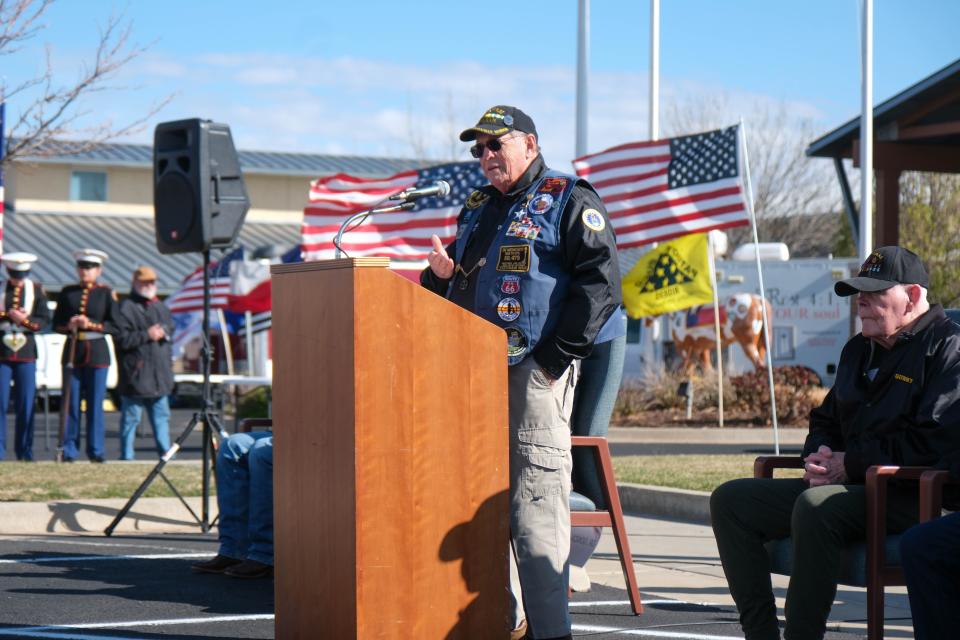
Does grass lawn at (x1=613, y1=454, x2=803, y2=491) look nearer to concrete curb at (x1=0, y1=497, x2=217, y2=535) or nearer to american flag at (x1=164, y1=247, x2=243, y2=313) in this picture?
concrete curb at (x1=0, y1=497, x2=217, y2=535)

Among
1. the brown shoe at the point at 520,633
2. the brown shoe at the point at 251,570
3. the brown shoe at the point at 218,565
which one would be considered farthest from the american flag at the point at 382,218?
the brown shoe at the point at 520,633

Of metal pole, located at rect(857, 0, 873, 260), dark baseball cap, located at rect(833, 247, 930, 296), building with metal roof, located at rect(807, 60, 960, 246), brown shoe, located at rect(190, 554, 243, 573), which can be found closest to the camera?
dark baseball cap, located at rect(833, 247, 930, 296)

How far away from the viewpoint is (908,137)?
18.5 metres

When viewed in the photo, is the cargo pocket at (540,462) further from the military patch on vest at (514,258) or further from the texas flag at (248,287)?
the texas flag at (248,287)

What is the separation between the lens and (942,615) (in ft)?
14.6

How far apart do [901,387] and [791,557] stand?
0.76 meters

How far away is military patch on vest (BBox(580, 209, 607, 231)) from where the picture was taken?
5.11m

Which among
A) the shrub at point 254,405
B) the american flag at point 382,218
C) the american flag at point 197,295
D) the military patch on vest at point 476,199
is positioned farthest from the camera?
the american flag at point 197,295

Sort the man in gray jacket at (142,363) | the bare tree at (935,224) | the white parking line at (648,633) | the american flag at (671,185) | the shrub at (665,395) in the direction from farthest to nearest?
the bare tree at (935,224) < the shrub at (665,395) < the american flag at (671,185) < the man in gray jacket at (142,363) < the white parking line at (648,633)

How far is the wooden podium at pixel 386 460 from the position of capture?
4375mm

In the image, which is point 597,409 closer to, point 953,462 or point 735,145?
point 953,462

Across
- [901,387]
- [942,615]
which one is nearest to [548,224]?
[901,387]

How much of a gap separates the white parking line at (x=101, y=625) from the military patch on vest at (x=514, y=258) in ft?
6.99

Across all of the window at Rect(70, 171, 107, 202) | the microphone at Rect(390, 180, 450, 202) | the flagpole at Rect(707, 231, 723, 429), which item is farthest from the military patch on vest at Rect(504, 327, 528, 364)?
the window at Rect(70, 171, 107, 202)
